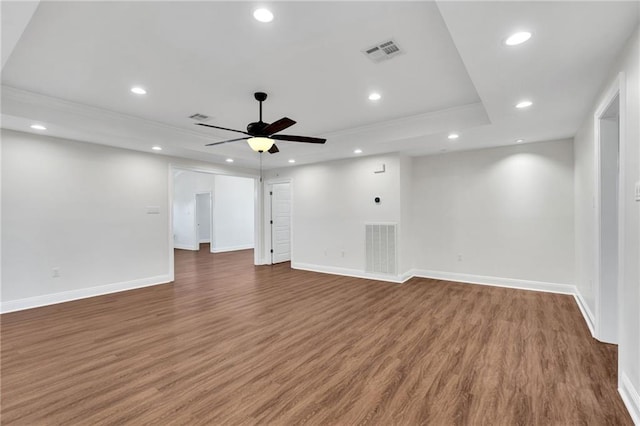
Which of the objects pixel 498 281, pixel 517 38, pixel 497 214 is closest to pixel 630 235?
pixel 517 38

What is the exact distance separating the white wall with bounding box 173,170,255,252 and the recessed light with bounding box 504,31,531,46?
888 centimetres

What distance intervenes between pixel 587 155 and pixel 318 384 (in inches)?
163

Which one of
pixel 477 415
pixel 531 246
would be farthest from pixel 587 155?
pixel 477 415

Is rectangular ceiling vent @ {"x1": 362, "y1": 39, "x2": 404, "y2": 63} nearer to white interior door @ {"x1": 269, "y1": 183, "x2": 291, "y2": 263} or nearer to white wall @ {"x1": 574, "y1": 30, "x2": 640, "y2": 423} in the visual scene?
white wall @ {"x1": 574, "y1": 30, "x2": 640, "y2": 423}

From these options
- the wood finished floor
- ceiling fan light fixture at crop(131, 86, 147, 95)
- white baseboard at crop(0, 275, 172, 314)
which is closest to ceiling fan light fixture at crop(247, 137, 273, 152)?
ceiling fan light fixture at crop(131, 86, 147, 95)

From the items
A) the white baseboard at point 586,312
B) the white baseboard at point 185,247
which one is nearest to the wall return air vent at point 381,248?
the white baseboard at point 586,312

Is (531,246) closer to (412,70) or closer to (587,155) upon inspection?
(587,155)

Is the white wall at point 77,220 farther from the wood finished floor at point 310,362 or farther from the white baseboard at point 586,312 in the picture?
the white baseboard at point 586,312

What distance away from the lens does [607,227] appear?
2881 mm

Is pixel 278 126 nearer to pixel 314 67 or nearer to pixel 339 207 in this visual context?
pixel 314 67

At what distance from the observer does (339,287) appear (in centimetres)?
519

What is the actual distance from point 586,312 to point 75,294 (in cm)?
736

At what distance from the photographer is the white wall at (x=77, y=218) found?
4098 mm

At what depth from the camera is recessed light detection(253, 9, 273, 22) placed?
205cm
